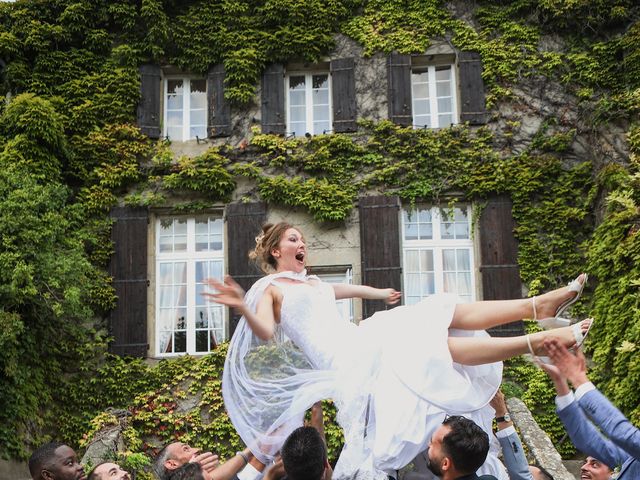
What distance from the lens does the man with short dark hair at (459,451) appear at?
3.58 m

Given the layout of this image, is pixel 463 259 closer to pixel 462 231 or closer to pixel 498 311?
pixel 462 231

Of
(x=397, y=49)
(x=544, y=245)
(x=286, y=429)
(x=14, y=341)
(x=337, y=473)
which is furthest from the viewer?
(x=397, y=49)

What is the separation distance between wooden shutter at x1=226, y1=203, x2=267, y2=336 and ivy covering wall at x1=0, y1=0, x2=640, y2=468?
0.30 meters

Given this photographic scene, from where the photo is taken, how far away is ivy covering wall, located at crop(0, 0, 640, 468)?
443 inches

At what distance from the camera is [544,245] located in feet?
40.1

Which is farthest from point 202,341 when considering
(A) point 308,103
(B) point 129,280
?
(A) point 308,103

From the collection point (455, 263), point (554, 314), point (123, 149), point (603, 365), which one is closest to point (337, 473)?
point (554, 314)

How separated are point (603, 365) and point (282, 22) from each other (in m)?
7.13

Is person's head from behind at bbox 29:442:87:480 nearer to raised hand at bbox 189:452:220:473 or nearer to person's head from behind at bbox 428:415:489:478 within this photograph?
raised hand at bbox 189:452:220:473

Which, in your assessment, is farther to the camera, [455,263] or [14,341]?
[455,263]

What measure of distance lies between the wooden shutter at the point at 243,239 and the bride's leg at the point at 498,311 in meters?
7.66

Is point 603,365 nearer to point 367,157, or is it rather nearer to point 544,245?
point 544,245

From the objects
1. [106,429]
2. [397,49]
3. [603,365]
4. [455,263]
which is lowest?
[106,429]

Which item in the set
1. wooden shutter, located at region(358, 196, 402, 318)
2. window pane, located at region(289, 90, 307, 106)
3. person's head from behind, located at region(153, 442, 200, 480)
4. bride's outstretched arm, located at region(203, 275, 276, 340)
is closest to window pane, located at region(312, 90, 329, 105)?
window pane, located at region(289, 90, 307, 106)
